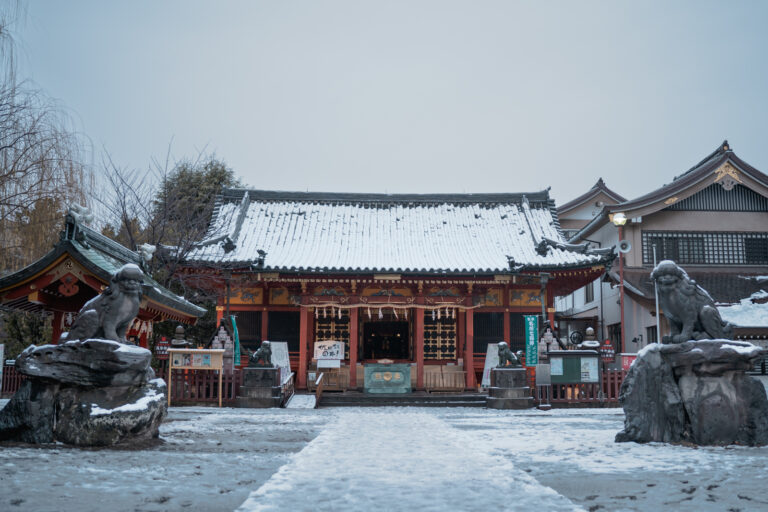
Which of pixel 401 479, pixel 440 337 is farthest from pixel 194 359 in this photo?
pixel 401 479

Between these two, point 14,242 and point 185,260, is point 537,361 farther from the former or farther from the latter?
point 14,242

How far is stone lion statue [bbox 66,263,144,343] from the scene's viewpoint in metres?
8.73

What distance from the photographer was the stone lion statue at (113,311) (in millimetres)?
8734

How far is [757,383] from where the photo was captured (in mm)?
8633

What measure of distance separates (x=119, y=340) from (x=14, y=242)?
8.12m

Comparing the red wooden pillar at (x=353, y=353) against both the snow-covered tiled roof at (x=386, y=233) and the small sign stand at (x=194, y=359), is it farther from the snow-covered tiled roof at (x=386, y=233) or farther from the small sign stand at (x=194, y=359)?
the small sign stand at (x=194, y=359)

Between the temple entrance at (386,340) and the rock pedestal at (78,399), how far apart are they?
1670 centimetres

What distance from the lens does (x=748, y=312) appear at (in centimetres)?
2223

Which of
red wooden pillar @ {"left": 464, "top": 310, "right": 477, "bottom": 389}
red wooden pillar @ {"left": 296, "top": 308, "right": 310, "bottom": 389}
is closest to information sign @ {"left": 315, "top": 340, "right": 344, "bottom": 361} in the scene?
red wooden pillar @ {"left": 296, "top": 308, "right": 310, "bottom": 389}

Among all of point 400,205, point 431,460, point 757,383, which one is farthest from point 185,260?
point 757,383

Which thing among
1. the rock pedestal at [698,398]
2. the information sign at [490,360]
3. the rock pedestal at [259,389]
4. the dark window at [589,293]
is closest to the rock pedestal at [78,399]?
the rock pedestal at [698,398]

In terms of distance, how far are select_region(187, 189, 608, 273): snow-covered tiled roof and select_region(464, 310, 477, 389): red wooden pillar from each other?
200cm

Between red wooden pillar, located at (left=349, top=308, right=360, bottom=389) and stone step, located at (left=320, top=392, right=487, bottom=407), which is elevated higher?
red wooden pillar, located at (left=349, top=308, right=360, bottom=389)

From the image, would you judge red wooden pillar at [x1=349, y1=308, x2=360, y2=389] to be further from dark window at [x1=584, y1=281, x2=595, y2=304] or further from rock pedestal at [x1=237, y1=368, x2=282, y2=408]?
dark window at [x1=584, y1=281, x2=595, y2=304]
